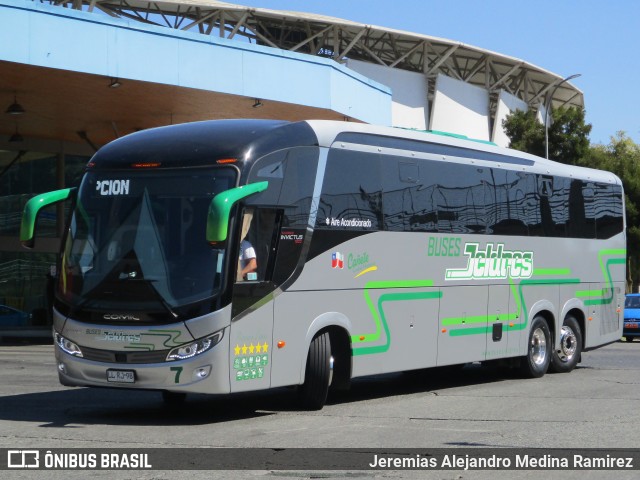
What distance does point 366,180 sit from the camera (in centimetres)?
1436

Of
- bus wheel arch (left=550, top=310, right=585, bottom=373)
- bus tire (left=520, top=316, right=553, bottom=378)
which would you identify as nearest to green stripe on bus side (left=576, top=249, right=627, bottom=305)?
bus wheel arch (left=550, top=310, right=585, bottom=373)

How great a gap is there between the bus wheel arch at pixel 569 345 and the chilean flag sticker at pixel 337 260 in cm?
678

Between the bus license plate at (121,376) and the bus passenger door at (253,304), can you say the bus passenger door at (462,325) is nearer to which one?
the bus passenger door at (253,304)

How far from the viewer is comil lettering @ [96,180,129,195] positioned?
12.6 metres

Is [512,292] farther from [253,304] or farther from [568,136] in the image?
[568,136]

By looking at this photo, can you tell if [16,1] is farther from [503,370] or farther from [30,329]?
[30,329]

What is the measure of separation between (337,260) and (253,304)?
1751mm

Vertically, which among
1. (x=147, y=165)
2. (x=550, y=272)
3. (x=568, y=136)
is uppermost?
(x=568, y=136)

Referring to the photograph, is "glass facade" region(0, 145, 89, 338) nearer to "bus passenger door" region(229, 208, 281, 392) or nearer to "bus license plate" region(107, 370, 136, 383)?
"bus passenger door" region(229, 208, 281, 392)

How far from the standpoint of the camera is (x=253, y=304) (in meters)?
12.3

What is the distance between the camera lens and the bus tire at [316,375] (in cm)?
1334

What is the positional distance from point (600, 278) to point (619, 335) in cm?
172

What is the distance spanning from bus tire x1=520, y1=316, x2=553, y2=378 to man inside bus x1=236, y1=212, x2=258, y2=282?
7270 mm

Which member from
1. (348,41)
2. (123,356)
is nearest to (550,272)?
(123,356)
